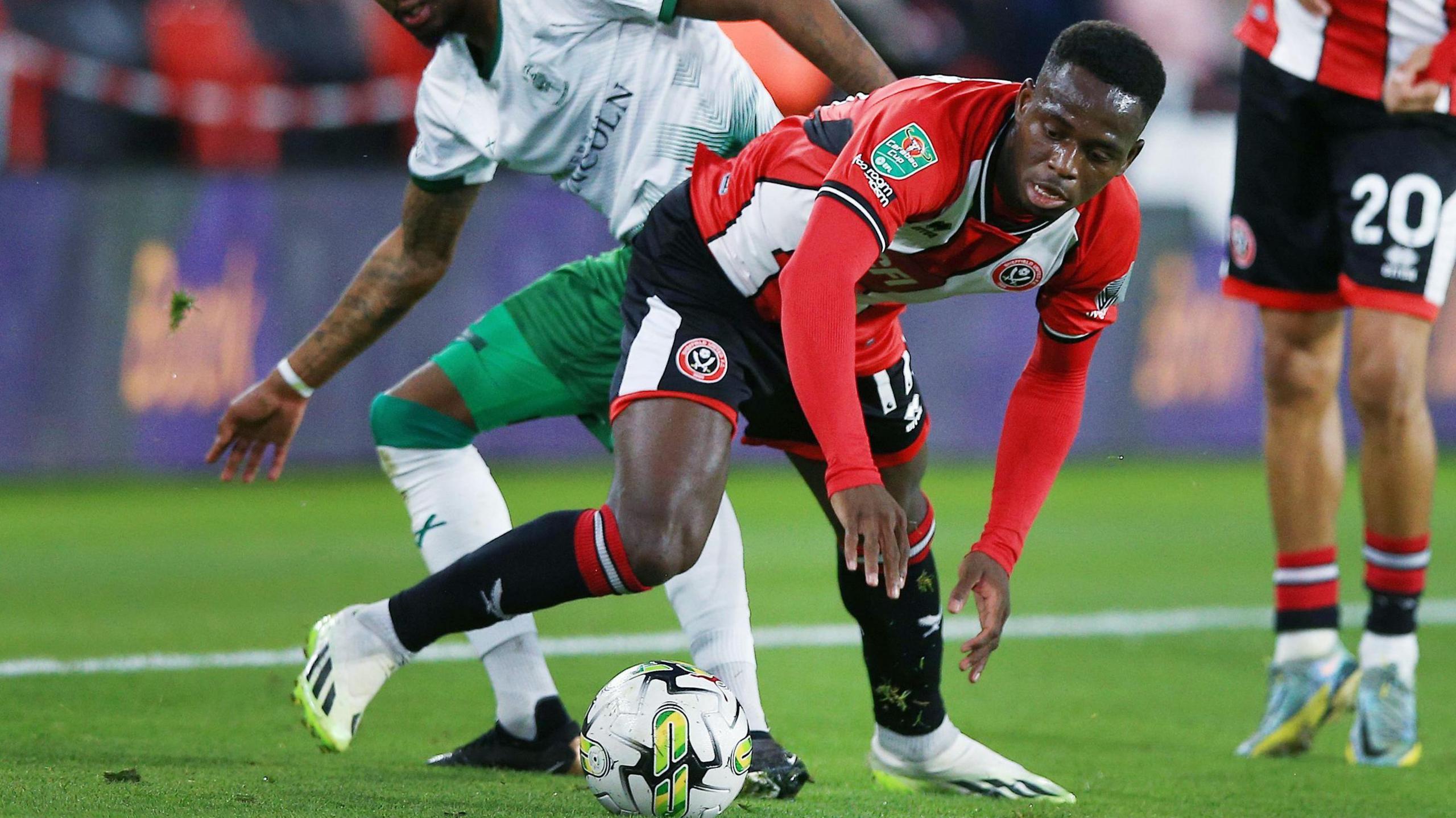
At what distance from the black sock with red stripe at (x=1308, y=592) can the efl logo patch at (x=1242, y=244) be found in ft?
2.58

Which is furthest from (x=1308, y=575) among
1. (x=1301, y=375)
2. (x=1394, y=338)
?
(x=1394, y=338)

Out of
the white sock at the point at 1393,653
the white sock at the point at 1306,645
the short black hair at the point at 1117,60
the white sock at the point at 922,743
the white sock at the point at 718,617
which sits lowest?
the white sock at the point at 1306,645

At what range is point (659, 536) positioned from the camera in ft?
11.5

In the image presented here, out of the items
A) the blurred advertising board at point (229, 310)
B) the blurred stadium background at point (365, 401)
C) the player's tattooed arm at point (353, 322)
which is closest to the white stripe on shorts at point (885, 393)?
the blurred stadium background at point (365, 401)

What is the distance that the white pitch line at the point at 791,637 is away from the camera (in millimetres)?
5004

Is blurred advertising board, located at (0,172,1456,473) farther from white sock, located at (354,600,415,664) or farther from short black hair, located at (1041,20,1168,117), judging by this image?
short black hair, located at (1041,20,1168,117)

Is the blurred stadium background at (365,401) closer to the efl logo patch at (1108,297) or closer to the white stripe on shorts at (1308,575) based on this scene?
the white stripe on shorts at (1308,575)

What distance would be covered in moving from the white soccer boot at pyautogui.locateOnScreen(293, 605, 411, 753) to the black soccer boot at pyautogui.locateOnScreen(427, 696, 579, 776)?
24 centimetres

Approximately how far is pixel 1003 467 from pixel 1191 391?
7974 mm

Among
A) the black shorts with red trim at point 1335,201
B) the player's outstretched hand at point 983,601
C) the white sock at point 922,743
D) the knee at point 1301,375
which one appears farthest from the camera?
the knee at point 1301,375

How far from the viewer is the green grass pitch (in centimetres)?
364

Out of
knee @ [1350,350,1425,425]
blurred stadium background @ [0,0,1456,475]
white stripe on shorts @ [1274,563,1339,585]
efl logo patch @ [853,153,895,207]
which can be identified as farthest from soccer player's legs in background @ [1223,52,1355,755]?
blurred stadium background @ [0,0,1456,475]

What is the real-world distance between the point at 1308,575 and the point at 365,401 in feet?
20.6

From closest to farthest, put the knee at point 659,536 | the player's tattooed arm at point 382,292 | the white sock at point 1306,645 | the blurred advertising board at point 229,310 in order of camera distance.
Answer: the knee at point 659,536
the player's tattooed arm at point 382,292
the white sock at point 1306,645
the blurred advertising board at point 229,310
